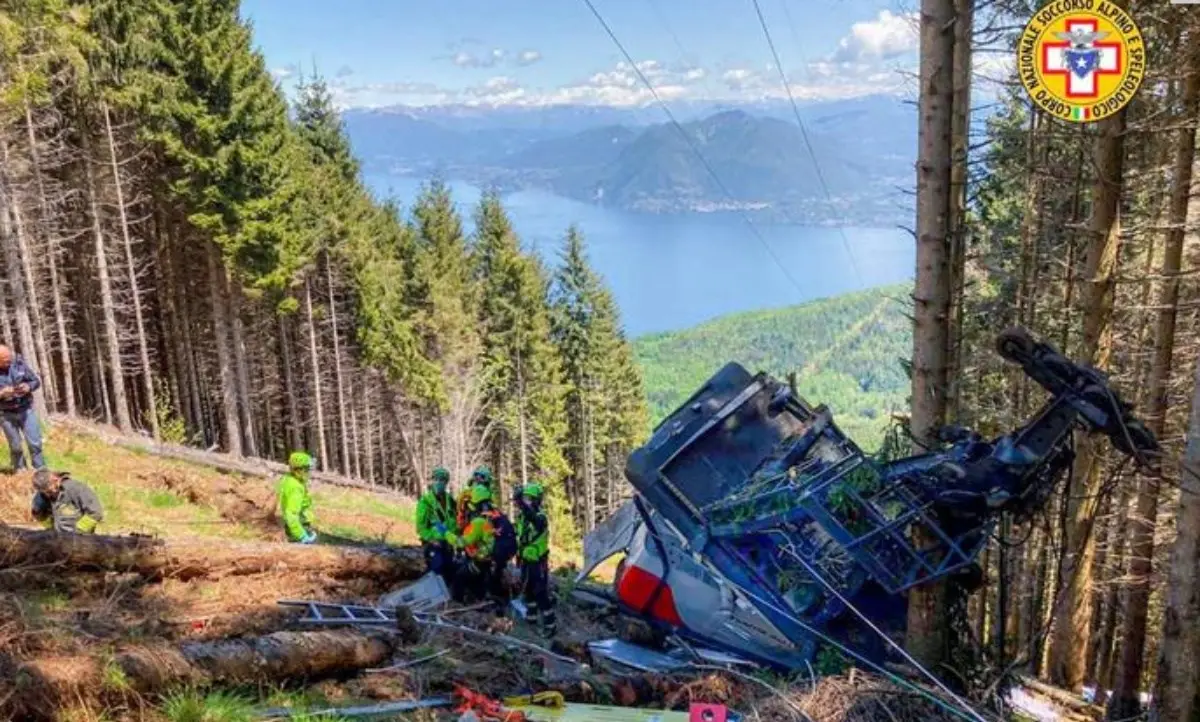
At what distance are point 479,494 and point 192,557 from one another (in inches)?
120

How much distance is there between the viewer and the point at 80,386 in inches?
1278

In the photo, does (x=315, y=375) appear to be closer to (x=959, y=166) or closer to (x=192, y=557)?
(x=192, y=557)

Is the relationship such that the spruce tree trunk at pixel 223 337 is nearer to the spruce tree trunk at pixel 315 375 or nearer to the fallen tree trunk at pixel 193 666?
the spruce tree trunk at pixel 315 375

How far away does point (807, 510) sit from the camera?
7.34 metres

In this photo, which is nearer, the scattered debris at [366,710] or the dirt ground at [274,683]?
the dirt ground at [274,683]

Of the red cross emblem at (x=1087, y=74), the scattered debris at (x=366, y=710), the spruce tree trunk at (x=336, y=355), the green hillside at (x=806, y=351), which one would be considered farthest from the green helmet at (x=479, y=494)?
the green hillside at (x=806, y=351)

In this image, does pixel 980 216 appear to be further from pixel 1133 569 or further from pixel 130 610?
pixel 130 610

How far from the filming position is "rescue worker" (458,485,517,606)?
944 centimetres

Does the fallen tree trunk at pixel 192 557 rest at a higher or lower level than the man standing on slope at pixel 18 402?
lower

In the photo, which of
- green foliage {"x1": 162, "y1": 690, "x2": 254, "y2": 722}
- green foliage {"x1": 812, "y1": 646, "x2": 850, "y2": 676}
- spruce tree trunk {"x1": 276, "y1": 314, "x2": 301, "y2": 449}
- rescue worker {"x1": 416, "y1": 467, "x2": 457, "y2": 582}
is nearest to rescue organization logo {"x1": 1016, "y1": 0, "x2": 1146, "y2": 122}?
green foliage {"x1": 812, "y1": 646, "x2": 850, "y2": 676}

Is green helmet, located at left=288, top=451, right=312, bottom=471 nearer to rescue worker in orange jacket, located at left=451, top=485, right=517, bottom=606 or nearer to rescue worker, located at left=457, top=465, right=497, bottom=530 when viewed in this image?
rescue worker, located at left=457, top=465, right=497, bottom=530

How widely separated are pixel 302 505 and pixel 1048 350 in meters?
8.74

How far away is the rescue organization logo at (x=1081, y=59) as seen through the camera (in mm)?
8672

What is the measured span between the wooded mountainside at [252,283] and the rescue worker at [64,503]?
10.1m
